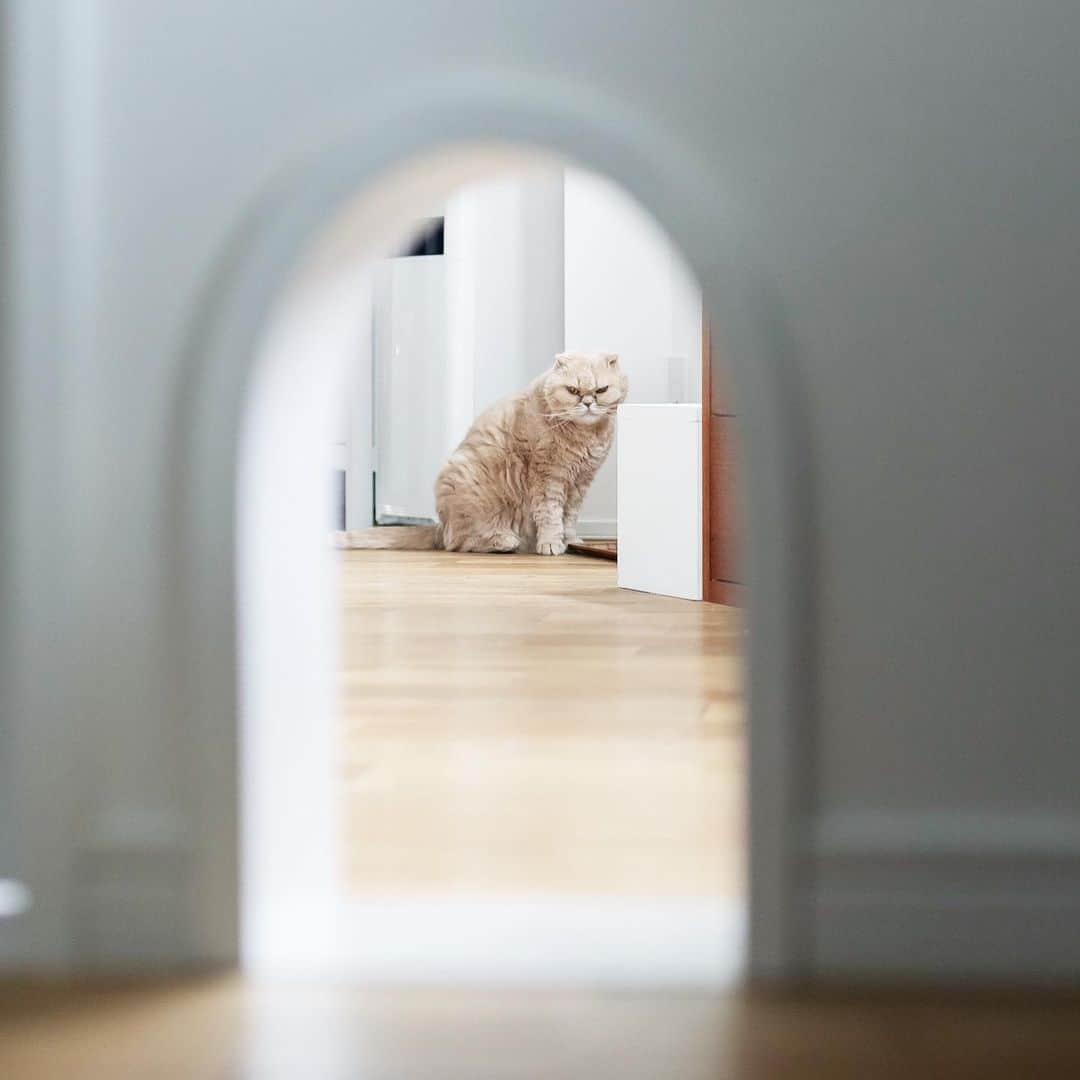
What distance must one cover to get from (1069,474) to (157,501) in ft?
3.40

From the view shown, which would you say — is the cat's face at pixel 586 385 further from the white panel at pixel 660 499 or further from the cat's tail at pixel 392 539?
the cat's tail at pixel 392 539

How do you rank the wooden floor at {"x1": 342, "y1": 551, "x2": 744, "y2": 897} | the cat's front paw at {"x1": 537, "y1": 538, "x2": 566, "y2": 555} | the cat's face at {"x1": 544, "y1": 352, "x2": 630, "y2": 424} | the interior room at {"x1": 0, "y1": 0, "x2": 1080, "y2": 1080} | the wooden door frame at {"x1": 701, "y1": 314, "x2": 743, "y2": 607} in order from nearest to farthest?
the interior room at {"x1": 0, "y1": 0, "x2": 1080, "y2": 1080}, the wooden floor at {"x1": 342, "y1": 551, "x2": 744, "y2": 897}, the wooden door frame at {"x1": 701, "y1": 314, "x2": 743, "y2": 607}, the cat's face at {"x1": 544, "y1": 352, "x2": 630, "y2": 424}, the cat's front paw at {"x1": 537, "y1": 538, "x2": 566, "y2": 555}

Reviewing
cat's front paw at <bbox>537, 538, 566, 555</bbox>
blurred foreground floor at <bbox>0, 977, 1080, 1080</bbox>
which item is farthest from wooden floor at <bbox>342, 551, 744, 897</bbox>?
cat's front paw at <bbox>537, 538, 566, 555</bbox>

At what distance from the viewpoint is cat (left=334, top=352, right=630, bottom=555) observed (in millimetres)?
6168

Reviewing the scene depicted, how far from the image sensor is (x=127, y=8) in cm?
→ 183

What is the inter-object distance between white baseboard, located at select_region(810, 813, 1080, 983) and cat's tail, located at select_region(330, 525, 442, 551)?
5194mm

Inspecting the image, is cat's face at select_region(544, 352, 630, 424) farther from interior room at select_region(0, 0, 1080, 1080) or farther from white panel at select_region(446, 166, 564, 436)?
interior room at select_region(0, 0, 1080, 1080)

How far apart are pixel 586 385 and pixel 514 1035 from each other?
464cm

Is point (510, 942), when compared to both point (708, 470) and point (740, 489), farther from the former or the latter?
point (708, 470)

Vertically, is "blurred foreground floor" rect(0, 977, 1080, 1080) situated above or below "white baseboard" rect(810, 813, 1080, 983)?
below

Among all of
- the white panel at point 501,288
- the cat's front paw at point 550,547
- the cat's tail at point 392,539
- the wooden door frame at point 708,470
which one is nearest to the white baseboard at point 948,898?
the wooden door frame at point 708,470

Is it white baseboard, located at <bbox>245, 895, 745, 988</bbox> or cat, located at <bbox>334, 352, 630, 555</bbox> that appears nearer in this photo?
white baseboard, located at <bbox>245, 895, 745, 988</bbox>

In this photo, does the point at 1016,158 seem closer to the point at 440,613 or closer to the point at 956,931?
the point at 956,931

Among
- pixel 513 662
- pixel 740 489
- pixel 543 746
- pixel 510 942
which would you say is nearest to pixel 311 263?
pixel 740 489
